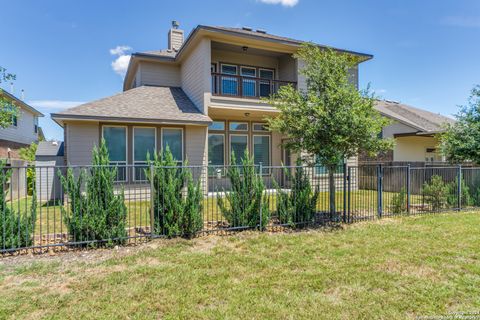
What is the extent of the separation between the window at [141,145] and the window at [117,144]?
405 millimetres

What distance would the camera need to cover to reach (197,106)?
13133mm

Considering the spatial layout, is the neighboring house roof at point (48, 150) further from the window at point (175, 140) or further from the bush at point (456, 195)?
the bush at point (456, 195)

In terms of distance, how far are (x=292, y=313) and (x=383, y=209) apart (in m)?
7.19

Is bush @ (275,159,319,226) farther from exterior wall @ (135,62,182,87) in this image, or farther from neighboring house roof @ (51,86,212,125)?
exterior wall @ (135,62,182,87)

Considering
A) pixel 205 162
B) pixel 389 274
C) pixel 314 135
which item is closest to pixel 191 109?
pixel 205 162

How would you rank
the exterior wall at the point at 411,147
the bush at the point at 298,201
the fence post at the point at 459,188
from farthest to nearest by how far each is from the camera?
the exterior wall at the point at 411,147, the fence post at the point at 459,188, the bush at the point at 298,201

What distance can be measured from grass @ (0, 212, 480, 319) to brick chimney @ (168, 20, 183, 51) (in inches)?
574

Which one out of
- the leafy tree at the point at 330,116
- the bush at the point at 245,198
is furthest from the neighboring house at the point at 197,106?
the bush at the point at 245,198

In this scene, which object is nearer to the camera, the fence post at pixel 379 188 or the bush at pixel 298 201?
the bush at pixel 298 201

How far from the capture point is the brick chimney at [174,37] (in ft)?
58.6

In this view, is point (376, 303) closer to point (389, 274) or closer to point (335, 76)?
point (389, 274)

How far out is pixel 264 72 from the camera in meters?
15.3

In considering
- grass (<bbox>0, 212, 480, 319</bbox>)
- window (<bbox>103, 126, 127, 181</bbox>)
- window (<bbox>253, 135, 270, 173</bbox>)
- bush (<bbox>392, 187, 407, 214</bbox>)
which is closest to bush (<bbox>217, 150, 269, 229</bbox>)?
grass (<bbox>0, 212, 480, 319</bbox>)

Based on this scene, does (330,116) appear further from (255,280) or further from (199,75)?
(199,75)
